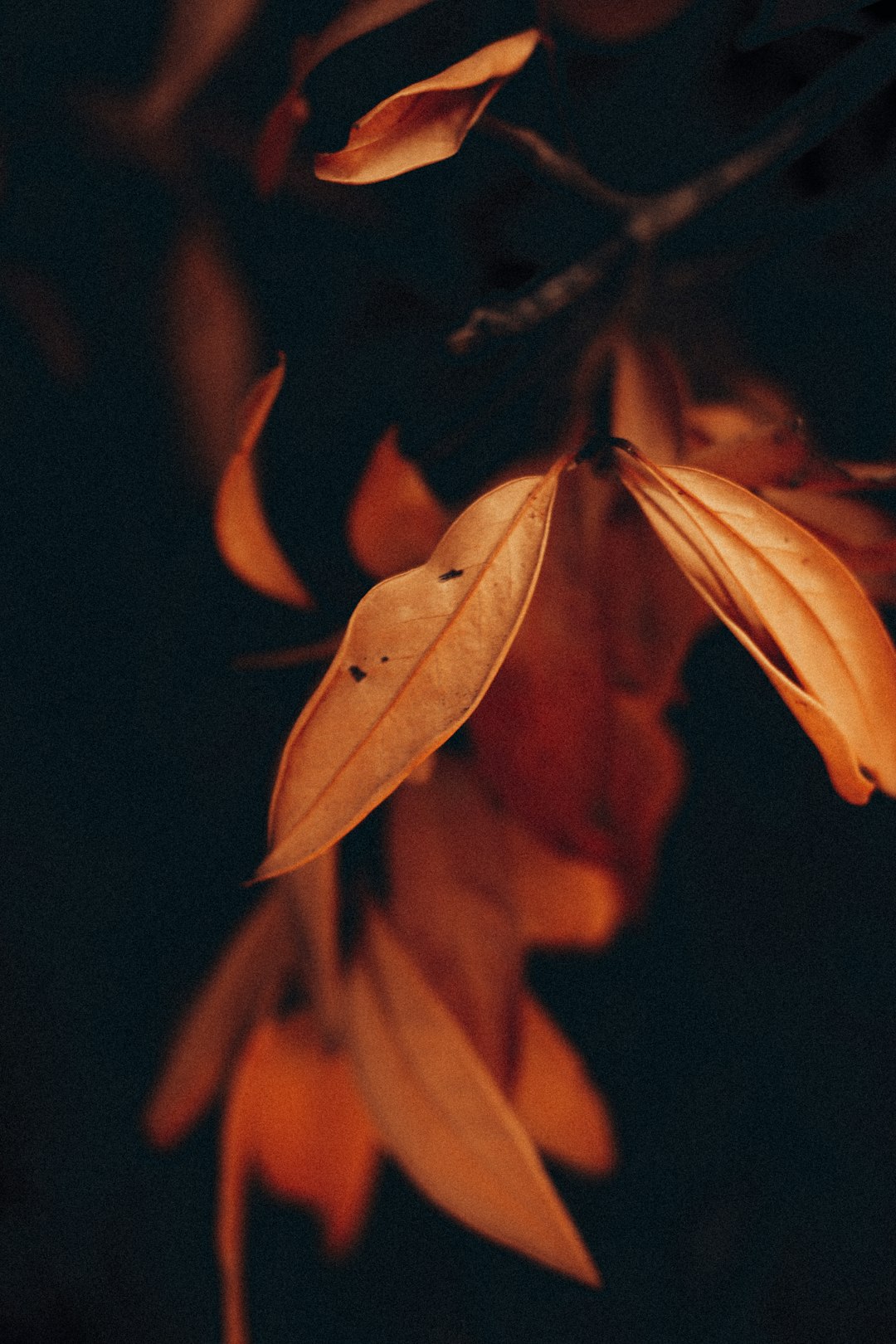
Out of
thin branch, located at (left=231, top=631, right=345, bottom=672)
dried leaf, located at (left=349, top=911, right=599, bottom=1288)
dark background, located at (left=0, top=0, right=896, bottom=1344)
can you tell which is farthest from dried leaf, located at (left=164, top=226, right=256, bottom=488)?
dried leaf, located at (left=349, top=911, right=599, bottom=1288)

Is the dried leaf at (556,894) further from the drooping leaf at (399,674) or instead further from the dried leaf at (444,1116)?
the drooping leaf at (399,674)

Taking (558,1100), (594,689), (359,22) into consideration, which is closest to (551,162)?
(359,22)

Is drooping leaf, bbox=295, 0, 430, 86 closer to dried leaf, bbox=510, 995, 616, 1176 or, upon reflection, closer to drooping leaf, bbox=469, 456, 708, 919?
drooping leaf, bbox=469, 456, 708, 919

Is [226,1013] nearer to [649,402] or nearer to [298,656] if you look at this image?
[298,656]

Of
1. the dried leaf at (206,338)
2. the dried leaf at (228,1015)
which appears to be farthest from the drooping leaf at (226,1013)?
the dried leaf at (206,338)

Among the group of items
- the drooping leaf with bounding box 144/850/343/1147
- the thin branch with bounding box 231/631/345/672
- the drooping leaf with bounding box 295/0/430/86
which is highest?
the drooping leaf with bounding box 295/0/430/86

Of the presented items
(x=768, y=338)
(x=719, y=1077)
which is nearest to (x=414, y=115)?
(x=768, y=338)

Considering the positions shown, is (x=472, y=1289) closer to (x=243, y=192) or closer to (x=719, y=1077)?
(x=719, y=1077)
